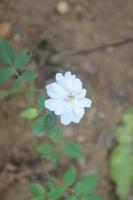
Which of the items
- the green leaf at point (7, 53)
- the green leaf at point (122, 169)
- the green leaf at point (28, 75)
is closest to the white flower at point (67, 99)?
the green leaf at point (28, 75)

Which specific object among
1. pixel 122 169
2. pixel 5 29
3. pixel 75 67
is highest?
pixel 5 29

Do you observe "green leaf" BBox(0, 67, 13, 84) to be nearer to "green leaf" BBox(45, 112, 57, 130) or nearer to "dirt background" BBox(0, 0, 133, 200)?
"green leaf" BBox(45, 112, 57, 130)

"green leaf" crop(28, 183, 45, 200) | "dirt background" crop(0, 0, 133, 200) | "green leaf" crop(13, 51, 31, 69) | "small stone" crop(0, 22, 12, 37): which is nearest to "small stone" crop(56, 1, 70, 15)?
"dirt background" crop(0, 0, 133, 200)

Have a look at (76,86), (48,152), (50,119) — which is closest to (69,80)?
(76,86)

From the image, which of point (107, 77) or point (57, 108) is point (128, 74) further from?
point (57, 108)

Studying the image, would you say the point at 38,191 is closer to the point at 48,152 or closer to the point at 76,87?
the point at 48,152

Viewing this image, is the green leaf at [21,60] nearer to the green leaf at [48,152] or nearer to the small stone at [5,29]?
the green leaf at [48,152]

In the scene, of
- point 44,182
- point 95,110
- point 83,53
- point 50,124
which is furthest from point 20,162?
point 50,124
